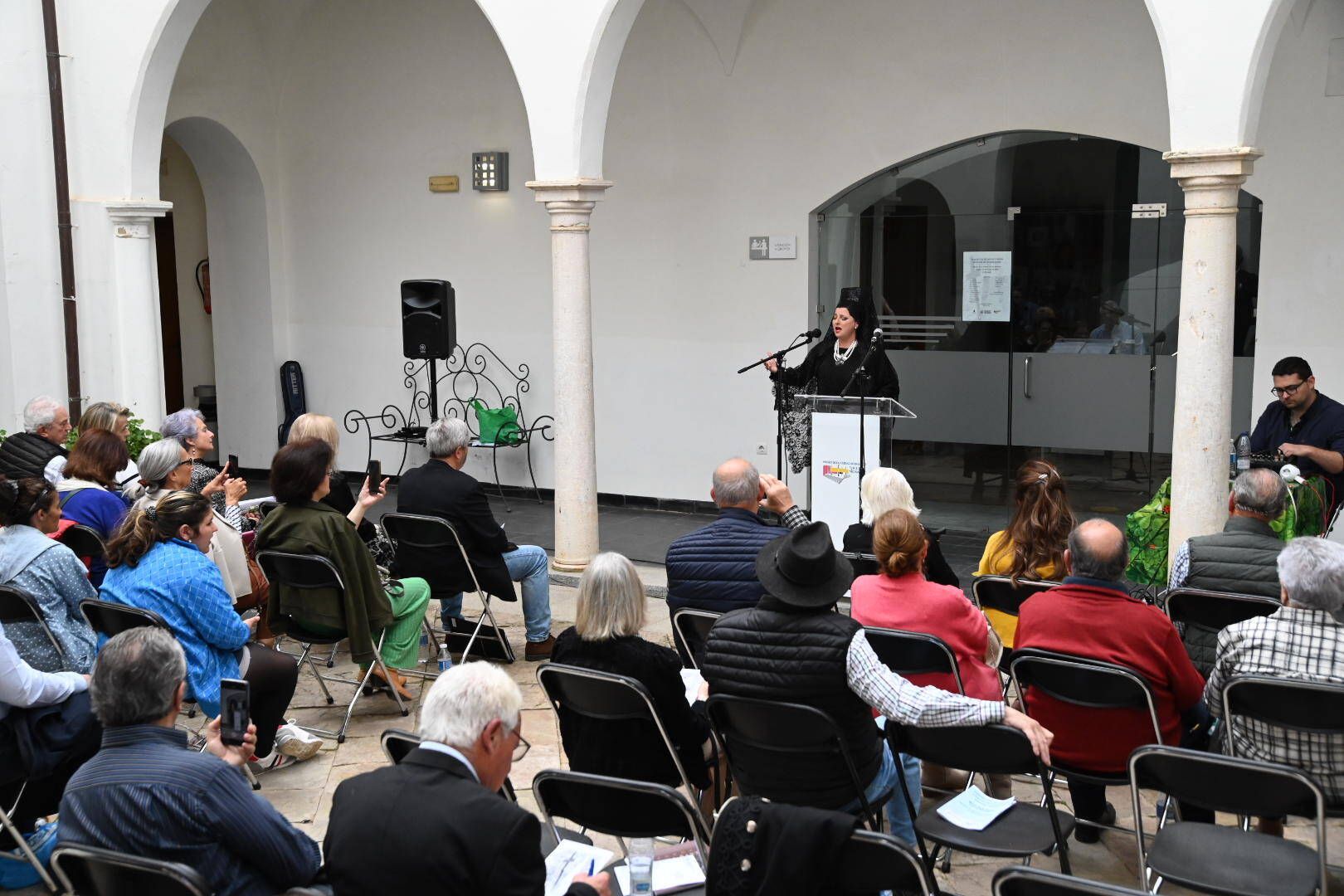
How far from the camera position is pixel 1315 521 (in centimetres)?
662

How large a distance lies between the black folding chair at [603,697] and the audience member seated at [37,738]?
5.21 feet

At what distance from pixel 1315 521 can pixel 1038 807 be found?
11.5ft

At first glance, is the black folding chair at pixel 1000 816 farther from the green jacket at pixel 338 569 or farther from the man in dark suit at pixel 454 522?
the man in dark suit at pixel 454 522

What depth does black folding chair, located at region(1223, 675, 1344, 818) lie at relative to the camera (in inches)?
144

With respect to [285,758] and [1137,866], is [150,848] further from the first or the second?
[1137,866]

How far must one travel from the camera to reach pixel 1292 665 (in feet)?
12.7

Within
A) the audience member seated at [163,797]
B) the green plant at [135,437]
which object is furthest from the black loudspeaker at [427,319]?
the audience member seated at [163,797]

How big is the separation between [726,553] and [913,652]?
84 centimetres

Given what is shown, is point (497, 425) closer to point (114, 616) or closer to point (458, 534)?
point (458, 534)

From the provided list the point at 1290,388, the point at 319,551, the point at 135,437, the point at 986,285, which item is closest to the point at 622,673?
the point at 319,551

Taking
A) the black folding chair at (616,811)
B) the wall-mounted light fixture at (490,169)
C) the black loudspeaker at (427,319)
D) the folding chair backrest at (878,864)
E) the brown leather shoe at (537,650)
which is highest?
the wall-mounted light fixture at (490,169)

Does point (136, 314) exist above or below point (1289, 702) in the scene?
above

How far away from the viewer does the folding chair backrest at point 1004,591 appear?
502 centimetres

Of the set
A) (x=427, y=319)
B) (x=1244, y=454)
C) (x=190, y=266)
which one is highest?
(x=190, y=266)
